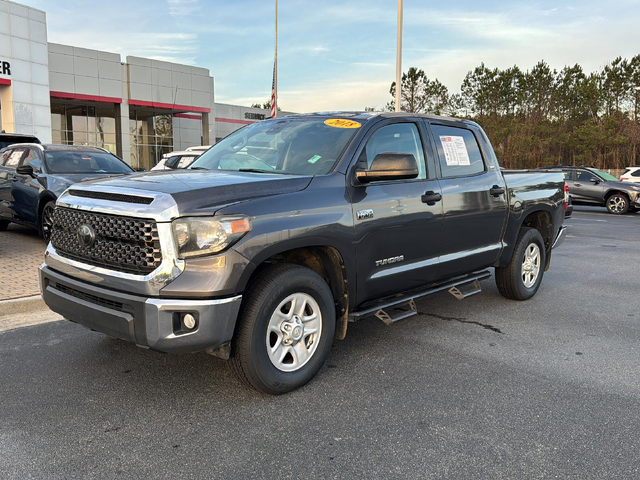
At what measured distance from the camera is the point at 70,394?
3.58 meters

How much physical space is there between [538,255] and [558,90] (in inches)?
2160

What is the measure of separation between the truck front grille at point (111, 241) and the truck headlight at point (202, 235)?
0.13m

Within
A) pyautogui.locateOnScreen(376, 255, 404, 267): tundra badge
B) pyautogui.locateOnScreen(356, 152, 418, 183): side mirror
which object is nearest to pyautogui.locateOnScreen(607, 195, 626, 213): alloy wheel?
pyautogui.locateOnScreen(376, 255, 404, 267): tundra badge

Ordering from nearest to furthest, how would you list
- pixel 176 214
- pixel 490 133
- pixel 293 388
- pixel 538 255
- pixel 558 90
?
pixel 176 214
pixel 293 388
pixel 538 255
pixel 490 133
pixel 558 90

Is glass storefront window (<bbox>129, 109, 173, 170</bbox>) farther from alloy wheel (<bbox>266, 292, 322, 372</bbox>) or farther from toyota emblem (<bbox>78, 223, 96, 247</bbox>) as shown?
alloy wheel (<bbox>266, 292, 322, 372</bbox>)

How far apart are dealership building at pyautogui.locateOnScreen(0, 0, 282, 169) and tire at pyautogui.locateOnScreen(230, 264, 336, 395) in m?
24.1

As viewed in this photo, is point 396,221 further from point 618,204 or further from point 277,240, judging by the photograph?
point 618,204

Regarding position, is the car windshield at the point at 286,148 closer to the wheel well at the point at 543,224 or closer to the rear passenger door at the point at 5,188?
the wheel well at the point at 543,224

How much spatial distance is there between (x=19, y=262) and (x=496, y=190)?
252 inches

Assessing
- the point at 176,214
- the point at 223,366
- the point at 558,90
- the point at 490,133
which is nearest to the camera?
the point at 176,214

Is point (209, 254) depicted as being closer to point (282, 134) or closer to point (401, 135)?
point (282, 134)

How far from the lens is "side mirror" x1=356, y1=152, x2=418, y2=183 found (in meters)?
3.95

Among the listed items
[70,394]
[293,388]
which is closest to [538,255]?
[293,388]

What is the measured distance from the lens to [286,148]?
14.5ft
